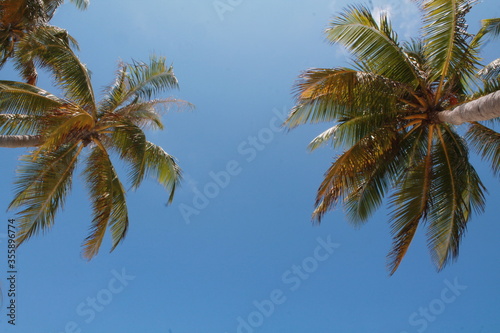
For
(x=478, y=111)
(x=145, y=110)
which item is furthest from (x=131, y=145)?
(x=478, y=111)

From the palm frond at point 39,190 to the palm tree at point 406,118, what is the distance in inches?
244

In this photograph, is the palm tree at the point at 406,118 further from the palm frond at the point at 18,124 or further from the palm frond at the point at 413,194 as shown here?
the palm frond at the point at 18,124

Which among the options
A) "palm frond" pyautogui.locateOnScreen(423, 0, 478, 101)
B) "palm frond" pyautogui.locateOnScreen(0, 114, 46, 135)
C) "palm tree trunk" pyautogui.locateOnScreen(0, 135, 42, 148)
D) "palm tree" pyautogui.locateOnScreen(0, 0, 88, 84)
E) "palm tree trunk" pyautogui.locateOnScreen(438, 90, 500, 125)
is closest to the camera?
"palm tree trunk" pyautogui.locateOnScreen(438, 90, 500, 125)

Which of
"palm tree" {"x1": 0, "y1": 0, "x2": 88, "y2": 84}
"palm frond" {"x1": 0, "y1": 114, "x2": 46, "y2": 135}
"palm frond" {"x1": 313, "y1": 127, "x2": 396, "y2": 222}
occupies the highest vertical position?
"palm tree" {"x1": 0, "y1": 0, "x2": 88, "y2": 84}

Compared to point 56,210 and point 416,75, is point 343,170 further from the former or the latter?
point 56,210

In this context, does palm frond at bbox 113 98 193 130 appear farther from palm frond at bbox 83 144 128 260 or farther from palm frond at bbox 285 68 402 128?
palm frond at bbox 285 68 402 128

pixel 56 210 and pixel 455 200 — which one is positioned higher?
pixel 56 210

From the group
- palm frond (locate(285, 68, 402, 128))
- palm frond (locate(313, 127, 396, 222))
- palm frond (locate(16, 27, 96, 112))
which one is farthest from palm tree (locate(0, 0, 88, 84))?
palm frond (locate(313, 127, 396, 222))

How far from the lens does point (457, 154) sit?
1026cm

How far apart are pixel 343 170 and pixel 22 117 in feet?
26.7

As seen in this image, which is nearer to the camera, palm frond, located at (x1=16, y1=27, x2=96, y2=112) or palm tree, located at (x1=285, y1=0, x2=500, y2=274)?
palm tree, located at (x1=285, y1=0, x2=500, y2=274)

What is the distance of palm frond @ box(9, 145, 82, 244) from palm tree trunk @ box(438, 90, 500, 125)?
9499 mm

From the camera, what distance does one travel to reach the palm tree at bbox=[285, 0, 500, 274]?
9.09 metres

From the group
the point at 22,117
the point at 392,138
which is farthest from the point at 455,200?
the point at 22,117
